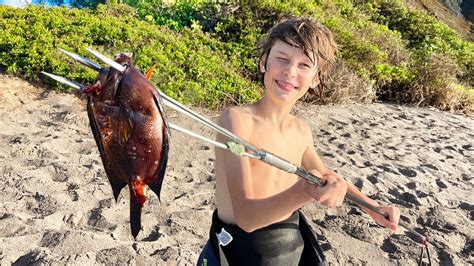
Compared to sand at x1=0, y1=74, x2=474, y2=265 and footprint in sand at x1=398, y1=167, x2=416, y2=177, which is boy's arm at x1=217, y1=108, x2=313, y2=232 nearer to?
sand at x1=0, y1=74, x2=474, y2=265

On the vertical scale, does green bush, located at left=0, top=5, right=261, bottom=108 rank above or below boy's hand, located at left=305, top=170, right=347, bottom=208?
below

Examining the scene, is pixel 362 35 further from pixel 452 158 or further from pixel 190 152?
pixel 190 152

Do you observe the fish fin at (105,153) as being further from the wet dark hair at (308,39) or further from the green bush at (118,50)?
the green bush at (118,50)

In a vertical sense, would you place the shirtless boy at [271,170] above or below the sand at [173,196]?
above

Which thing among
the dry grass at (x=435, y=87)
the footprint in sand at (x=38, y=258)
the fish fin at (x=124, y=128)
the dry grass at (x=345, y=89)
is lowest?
the footprint in sand at (x=38, y=258)

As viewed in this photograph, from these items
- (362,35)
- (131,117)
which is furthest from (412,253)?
(362,35)

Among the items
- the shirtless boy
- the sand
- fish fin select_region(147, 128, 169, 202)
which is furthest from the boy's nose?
the sand

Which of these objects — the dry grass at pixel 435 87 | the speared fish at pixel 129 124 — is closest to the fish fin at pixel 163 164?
the speared fish at pixel 129 124

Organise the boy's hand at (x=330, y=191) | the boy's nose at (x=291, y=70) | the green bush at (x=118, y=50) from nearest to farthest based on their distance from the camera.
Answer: the boy's hand at (x=330, y=191)
the boy's nose at (x=291, y=70)
the green bush at (x=118, y=50)

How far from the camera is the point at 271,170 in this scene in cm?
185

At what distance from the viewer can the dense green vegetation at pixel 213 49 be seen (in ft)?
19.8

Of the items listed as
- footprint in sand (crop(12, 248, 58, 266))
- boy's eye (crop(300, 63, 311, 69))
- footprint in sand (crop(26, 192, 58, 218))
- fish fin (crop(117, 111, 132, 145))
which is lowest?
footprint in sand (crop(26, 192, 58, 218))

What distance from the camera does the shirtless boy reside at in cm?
166

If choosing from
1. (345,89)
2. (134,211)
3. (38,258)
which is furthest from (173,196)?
(345,89)
